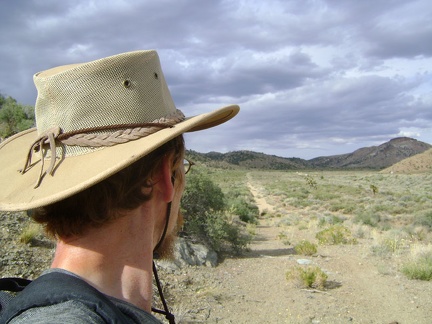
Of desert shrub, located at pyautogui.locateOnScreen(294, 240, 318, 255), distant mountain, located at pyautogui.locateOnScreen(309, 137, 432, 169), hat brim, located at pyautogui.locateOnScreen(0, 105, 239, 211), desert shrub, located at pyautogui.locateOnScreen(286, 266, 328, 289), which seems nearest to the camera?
hat brim, located at pyautogui.locateOnScreen(0, 105, 239, 211)

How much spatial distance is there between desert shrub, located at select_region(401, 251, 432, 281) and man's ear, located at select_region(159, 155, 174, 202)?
34.5 ft

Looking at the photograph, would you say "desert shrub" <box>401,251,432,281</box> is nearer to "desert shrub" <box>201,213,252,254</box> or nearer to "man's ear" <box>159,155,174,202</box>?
"desert shrub" <box>201,213,252,254</box>

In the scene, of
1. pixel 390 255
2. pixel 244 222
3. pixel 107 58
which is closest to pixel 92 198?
pixel 107 58

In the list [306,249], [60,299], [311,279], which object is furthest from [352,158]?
[60,299]

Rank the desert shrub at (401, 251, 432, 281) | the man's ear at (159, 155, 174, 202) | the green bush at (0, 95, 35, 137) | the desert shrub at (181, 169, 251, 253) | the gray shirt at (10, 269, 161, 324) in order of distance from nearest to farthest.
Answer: the gray shirt at (10, 269, 161, 324) < the man's ear at (159, 155, 174, 202) < the desert shrub at (401, 251, 432, 281) < the desert shrub at (181, 169, 251, 253) < the green bush at (0, 95, 35, 137)

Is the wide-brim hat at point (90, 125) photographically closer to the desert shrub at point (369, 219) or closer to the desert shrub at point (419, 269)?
the desert shrub at point (419, 269)

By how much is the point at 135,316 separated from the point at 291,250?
1337 centimetres

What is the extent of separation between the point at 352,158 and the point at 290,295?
19051 centimetres

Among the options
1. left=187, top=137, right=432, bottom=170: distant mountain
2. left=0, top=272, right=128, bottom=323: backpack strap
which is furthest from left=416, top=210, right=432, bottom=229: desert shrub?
left=187, top=137, right=432, bottom=170: distant mountain

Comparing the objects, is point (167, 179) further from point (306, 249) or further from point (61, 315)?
point (306, 249)

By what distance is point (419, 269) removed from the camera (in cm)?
1061

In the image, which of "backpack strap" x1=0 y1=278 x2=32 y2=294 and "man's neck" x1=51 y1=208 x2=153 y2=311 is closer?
"man's neck" x1=51 y1=208 x2=153 y2=311

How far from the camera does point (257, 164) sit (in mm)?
153375

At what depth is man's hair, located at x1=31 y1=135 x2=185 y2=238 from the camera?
1513 mm
